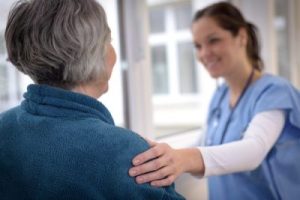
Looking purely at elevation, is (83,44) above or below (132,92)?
above

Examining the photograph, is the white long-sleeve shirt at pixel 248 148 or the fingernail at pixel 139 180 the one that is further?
the white long-sleeve shirt at pixel 248 148

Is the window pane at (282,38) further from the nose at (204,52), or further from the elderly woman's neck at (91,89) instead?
the elderly woman's neck at (91,89)

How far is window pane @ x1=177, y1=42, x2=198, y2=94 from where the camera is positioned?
307 centimetres

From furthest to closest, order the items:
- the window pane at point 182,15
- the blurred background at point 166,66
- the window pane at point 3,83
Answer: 1. the window pane at point 182,15
2. the blurred background at point 166,66
3. the window pane at point 3,83

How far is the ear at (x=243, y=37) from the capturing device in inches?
59.9

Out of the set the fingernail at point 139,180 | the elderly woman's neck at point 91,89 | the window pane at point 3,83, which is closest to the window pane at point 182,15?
the window pane at point 3,83

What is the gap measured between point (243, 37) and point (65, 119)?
3.34 ft

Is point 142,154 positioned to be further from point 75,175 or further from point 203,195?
point 203,195

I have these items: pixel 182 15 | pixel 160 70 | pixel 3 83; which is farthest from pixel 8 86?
pixel 182 15

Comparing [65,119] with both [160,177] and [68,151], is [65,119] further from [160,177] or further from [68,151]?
[160,177]

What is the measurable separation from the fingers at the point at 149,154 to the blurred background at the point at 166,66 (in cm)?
56

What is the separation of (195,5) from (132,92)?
40.9 inches

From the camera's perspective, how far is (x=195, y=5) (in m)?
2.42

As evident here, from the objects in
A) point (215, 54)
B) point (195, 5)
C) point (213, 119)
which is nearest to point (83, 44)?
point (215, 54)
